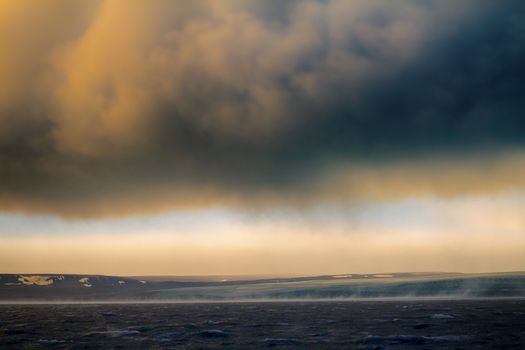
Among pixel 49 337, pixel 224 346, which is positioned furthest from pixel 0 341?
pixel 224 346

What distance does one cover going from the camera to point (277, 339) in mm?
65188

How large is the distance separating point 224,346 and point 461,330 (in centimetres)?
3670

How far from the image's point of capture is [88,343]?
64688mm

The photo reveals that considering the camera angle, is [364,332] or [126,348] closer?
[126,348]

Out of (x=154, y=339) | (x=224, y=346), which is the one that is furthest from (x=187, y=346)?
(x=154, y=339)

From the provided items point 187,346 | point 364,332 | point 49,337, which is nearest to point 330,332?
point 364,332

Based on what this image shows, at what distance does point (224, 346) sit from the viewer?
5884cm

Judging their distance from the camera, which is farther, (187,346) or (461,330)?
(461,330)

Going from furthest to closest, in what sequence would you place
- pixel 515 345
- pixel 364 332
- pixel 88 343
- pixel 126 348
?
pixel 364 332 < pixel 88 343 < pixel 126 348 < pixel 515 345

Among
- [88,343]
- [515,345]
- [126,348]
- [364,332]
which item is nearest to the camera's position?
[515,345]

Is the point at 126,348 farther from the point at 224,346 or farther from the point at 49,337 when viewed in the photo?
the point at 49,337

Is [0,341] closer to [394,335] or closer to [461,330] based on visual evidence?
[394,335]

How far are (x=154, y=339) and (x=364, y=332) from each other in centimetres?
2944

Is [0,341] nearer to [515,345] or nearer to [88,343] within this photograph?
[88,343]
